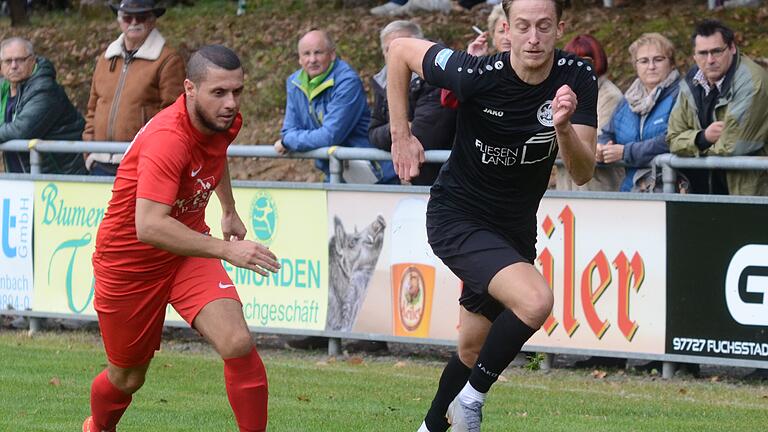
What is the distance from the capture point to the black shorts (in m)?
7.12

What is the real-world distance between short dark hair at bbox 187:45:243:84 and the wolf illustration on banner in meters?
4.23

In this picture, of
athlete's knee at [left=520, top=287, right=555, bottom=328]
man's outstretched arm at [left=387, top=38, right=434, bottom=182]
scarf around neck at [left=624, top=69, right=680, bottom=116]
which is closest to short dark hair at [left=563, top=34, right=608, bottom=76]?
scarf around neck at [left=624, top=69, right=680, bottom=116]

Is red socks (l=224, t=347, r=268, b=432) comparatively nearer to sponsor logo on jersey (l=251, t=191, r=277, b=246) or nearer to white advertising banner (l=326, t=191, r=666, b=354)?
white advertising banner (l=326, t=191, r=666, b=354)

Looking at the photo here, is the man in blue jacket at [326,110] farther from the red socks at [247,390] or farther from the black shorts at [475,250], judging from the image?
the red socks at [247,390]

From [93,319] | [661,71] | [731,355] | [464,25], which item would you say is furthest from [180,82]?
[464,25]

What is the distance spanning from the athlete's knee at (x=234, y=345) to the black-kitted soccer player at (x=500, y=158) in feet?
3.48

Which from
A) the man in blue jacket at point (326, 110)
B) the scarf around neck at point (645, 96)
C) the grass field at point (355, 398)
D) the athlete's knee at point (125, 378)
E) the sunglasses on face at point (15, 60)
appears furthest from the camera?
the sunglasses on face at point (15, 60)

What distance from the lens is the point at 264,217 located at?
37.3 feet

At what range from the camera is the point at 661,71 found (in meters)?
10.4

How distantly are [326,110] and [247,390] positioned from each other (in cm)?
491

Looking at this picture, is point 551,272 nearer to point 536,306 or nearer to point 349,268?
point 349,268

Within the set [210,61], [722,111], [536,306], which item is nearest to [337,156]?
[722,111]

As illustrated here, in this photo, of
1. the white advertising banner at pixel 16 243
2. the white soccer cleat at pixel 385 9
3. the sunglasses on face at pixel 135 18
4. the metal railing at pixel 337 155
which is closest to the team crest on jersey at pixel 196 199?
the metal railing at pixel 337 155

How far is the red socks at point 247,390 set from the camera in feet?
22.3
